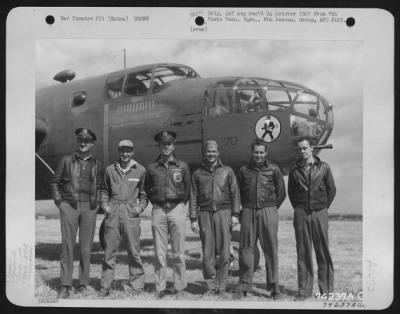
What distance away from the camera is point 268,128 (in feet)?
23.5

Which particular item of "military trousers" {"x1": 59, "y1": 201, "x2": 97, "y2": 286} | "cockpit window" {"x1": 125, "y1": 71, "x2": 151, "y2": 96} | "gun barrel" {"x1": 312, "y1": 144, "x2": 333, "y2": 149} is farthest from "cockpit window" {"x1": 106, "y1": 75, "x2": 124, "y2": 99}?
"gun barrel" {"x1": 312, "y1": 144, "x2": 333, "y2": 149}

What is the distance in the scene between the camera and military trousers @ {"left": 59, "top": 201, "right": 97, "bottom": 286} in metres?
7.17

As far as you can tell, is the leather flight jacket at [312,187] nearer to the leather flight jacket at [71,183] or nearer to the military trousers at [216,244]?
the military trousers at [216,244]

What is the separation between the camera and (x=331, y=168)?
7.16 meters

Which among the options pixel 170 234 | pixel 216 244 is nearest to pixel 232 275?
pixel 216 244

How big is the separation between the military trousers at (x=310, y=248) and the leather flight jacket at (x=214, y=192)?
820 millimetres

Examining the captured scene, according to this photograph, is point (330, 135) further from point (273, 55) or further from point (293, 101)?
point (273, 55)

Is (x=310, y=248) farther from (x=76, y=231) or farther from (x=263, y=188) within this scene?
(x=76, y=231)

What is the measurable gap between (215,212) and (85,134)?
2.06 meters

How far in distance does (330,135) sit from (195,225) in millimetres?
2117

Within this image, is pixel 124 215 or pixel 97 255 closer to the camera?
pixel 124 215

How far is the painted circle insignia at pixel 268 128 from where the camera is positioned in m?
7.15

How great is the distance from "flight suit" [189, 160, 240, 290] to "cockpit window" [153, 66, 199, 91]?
139cm

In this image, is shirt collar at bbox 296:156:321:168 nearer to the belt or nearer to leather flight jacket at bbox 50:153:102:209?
the belt
